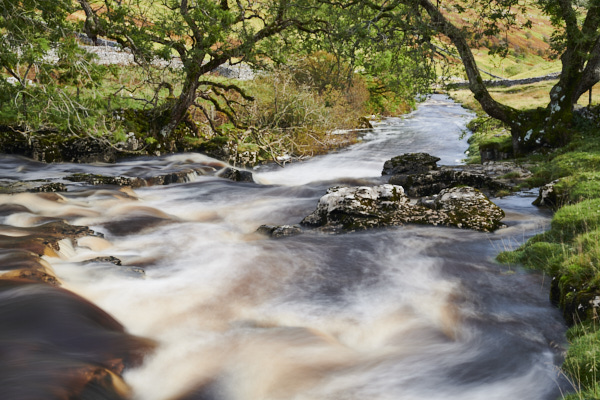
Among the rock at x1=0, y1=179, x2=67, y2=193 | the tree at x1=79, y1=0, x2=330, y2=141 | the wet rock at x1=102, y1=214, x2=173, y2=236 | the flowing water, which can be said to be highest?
the tree at x1=79, y1=0, x2=330, y2=141

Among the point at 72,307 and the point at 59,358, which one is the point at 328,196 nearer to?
the point at 72,307

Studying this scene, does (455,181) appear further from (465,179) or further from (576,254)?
(576,254)

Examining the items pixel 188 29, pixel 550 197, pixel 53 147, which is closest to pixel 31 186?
pixel 53 147

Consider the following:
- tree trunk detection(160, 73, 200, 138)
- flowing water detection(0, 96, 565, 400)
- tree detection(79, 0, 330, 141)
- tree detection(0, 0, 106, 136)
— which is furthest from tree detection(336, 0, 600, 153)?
tree detection(0, 0, 106, 136)

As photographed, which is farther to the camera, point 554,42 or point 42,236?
point 554,42

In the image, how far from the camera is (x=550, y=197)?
36.3ft

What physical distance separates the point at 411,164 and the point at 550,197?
649 cm

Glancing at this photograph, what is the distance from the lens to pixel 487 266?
317 inches

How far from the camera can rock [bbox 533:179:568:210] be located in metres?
10.6

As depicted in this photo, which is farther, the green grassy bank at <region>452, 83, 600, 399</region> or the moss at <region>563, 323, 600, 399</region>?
the green grassy bank at <region>452, 83, 600, 399</region>

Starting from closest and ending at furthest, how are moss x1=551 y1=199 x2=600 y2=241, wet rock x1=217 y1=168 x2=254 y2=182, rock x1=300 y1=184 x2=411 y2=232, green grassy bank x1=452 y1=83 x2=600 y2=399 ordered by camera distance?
green grassy bank x1=452 y1=83 x2=600 y2=399
moss x1=551 y1=199 x2=600 y2=241
rock x1=300 y1=184 x2=411 y2=232
wet rock x1=217 y1=168 x2=254 y2=182

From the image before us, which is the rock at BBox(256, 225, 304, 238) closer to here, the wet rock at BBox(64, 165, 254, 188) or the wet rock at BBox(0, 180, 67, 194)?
the wet rock at BBox(0, 180, 67, 194)

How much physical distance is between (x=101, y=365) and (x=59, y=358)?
365 millimetres

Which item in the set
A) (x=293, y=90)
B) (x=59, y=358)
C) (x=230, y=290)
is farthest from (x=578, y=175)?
(x=293, y=90)
